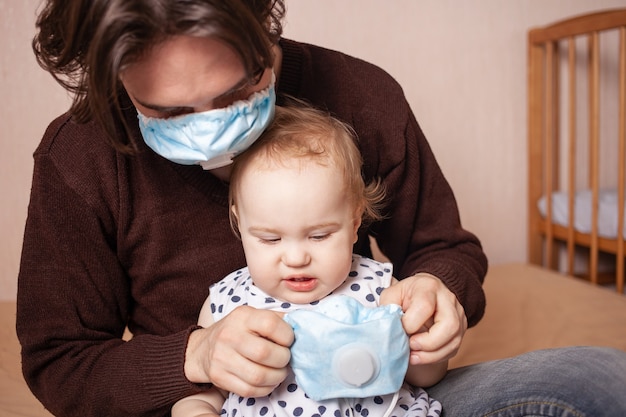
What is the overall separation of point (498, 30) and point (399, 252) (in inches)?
60.7

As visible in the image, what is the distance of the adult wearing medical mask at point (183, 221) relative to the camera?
0.75 m

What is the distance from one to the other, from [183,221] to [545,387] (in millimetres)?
584

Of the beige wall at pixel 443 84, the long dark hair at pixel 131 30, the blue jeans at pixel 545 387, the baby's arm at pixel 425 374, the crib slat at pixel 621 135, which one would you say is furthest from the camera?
the crib slat at pixel 621 135

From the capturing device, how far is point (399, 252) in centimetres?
121

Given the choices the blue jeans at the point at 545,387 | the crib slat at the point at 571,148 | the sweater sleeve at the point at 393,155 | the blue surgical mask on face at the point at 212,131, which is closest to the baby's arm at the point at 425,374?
the blue jeans at the point at 545,387

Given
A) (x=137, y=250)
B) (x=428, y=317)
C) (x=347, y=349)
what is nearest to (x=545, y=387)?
(x=428, y=317)

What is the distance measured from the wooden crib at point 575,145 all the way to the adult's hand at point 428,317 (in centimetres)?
156

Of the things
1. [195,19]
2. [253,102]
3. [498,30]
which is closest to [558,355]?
[253,102]

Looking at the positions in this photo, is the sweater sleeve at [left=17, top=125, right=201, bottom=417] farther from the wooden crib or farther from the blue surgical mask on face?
the wooden crib

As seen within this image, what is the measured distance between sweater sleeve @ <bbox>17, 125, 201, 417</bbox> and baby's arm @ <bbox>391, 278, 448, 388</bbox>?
1.13 ft

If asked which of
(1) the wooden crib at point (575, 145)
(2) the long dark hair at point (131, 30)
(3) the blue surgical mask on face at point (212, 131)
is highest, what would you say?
(2) the long dark hair at point (131, 30)

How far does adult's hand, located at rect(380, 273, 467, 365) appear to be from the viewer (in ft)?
2.68

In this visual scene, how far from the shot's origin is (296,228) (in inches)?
33.3

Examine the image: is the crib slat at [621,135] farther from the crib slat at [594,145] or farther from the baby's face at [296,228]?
the baby's face at [296,228]
